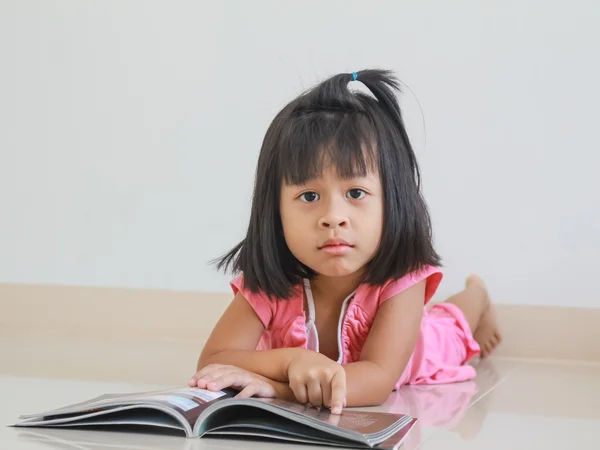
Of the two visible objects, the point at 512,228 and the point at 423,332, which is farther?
the point at 512,228

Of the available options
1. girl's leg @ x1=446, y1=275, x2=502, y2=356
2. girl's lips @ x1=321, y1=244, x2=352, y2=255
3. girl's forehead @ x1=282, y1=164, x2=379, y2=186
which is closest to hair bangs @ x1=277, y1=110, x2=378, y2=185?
girl's forehead @ x1=282, y1=164, x2=379, y2=186

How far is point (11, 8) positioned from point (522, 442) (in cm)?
204

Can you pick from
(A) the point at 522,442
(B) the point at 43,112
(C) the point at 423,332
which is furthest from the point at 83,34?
(A) the point at 522,442

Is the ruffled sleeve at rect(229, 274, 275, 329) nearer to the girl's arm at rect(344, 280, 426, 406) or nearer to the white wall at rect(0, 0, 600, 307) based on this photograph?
the girl's arm at rect(344, 280, 426, 406)

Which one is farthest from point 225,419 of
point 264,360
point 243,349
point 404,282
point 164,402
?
point 404,282

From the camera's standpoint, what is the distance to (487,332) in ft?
6.57

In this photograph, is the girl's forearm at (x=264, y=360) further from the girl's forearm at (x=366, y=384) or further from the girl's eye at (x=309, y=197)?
the girl's eye at (x=309, y=197)

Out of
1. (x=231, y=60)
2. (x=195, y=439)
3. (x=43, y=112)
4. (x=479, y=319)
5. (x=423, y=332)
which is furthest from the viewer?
(x=43, y=112)

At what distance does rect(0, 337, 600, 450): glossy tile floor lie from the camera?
0.97m

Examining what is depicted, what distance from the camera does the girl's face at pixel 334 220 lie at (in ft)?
4.19

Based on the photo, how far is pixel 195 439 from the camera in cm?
97

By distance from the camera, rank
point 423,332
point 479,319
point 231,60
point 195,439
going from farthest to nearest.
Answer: point 231,60
point 479,319
point 423,332
point 195,439

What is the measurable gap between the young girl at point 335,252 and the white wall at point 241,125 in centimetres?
70

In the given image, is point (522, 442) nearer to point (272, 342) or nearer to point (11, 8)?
point (272, 342)
